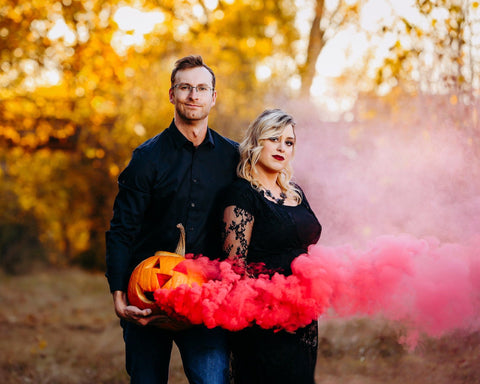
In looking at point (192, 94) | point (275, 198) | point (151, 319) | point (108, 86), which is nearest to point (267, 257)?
point (275, 198)

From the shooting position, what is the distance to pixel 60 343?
760 cm

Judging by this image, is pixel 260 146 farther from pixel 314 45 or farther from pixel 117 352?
pixel 314 45

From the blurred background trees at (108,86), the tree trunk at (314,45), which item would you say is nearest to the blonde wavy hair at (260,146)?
the blurred background trees at (108,86)

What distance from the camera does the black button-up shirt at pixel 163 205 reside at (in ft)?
10.3

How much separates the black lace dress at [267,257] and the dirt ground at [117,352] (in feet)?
3.42

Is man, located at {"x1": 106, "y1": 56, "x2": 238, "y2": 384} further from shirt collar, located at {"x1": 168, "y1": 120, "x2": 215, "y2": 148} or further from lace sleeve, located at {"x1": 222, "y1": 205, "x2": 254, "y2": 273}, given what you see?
lace sleeve, located at {"x1": 222, "y1": 205, "x2": 254, "y2": 273}

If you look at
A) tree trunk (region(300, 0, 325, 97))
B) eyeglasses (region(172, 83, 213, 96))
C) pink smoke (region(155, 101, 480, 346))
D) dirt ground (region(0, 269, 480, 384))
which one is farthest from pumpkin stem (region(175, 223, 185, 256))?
tree trunk (region(300, 0, 325, 97))

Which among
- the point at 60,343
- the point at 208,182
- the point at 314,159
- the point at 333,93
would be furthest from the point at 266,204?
the point at 333,93

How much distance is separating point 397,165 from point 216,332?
4150 millimetres

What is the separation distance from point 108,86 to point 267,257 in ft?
29.1

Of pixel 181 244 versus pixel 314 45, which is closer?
pixel 181 244

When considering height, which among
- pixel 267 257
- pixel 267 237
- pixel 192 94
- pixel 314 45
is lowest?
pixel 267 257

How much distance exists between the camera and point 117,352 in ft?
23.4

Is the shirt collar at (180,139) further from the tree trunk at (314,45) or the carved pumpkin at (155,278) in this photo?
the tree trunk at (314,45)
